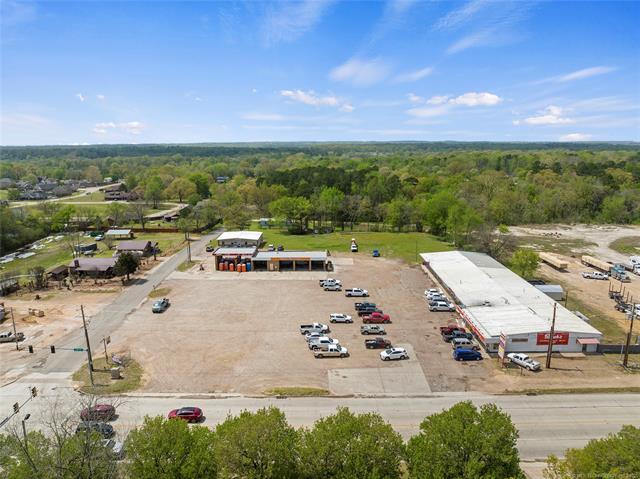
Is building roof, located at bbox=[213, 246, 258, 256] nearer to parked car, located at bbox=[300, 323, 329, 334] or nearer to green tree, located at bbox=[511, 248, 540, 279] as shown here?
parked car, located at bbox=[300, 323, 329, 334]

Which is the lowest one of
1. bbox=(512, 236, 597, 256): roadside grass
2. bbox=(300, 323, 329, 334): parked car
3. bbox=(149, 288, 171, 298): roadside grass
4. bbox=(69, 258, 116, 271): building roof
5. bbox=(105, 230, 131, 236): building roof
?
bbox=(512, 236, 597, 256): roadside grass

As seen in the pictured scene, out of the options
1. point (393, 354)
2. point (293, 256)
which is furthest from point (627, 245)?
point (393, 354)

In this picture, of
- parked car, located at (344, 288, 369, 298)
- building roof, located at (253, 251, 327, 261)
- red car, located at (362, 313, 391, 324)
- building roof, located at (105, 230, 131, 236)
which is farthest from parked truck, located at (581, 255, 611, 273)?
building roof, located at (105, 230, 131, 236)

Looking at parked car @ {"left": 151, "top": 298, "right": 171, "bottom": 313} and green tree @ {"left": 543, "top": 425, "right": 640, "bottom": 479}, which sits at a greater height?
green tree @ {"left": 543, "top": 425, "right": 640, "bottom": 479}

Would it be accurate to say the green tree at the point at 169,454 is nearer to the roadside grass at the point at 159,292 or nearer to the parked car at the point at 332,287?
the roadside grass at the point at 159,292

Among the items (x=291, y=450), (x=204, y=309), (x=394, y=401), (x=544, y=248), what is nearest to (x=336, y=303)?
(x=204, y=309)

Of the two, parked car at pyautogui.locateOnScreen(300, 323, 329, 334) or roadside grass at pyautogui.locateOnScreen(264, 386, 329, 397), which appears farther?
parked car at pyautogui.locateOnScreen(300, 323, 329, 334)
